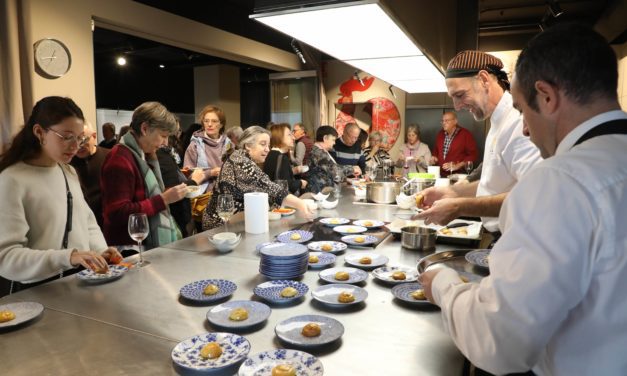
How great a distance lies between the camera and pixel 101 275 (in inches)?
64.7

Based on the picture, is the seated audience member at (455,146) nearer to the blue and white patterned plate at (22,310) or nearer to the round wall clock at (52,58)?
the round wall clock at (52,58)

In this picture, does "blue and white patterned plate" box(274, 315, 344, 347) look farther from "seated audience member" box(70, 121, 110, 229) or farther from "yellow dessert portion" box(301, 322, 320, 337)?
"seated audience member" box(70, 121, 110, 229)

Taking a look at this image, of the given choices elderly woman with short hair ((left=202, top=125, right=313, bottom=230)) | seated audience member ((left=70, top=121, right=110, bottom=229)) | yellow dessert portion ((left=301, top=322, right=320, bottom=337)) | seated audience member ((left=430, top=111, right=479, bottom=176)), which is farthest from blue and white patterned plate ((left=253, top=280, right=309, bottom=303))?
seated audience member ((left=430, top=111, right=479, bottom=176))

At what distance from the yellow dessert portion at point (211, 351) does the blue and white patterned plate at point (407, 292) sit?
2.06 feet

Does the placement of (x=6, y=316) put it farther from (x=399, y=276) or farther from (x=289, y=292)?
(x=399, y=276)

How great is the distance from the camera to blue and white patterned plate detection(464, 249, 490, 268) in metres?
1.74

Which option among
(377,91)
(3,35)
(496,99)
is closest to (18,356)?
(496,99)

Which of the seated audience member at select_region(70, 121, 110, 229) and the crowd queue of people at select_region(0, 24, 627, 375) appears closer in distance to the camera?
the crowd queue of people at select_region(0, 24, 627, 375)

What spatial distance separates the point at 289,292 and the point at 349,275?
0.30 m

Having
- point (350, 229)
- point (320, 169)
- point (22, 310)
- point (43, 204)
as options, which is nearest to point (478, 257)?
point (350, 229)

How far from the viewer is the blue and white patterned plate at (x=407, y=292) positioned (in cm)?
138

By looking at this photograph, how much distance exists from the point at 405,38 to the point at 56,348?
2.05 meters

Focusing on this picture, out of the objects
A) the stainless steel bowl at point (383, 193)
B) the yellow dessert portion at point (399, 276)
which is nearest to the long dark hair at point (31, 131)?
the yellow dessert portion at point (399, 276)

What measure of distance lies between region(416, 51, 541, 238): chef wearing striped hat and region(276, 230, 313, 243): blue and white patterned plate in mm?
615
